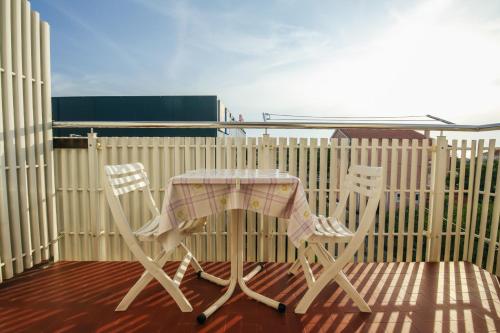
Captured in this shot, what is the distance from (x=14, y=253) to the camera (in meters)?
2.36

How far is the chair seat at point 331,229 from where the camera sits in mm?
1836

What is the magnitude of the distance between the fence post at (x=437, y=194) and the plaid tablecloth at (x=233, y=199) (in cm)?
185

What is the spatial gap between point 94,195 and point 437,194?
3.41 metres

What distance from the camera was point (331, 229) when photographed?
6.59ft

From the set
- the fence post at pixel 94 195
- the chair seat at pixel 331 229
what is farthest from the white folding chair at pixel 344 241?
the fence post at pixel 94 195

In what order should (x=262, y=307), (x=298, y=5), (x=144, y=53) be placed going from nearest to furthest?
(x=262, y=307) < (x=298, y=5) < (x=144, y=53)

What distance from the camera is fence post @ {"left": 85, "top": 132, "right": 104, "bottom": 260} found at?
2.77 m

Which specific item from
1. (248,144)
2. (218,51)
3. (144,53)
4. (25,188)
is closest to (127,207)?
(25,188)

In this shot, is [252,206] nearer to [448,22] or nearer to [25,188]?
[25,188]

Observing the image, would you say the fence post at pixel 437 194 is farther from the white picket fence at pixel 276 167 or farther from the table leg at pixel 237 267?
the table leg at pixel 237 267

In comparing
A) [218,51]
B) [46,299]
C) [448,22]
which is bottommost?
[46,299]

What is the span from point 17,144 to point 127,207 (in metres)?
1.05

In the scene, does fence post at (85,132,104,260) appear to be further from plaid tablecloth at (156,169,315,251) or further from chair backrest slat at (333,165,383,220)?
chair backrest slat at (333,165,383,220)

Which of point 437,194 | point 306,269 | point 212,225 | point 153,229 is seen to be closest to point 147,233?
point 153,229
